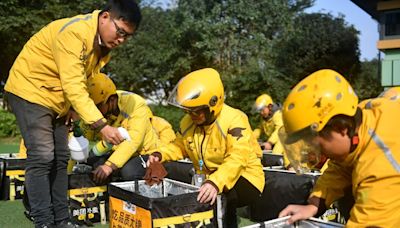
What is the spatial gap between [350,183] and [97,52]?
1.76m

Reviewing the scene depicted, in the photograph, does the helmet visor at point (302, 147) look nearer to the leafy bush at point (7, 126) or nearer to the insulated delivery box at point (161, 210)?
the insulated delivery box at point (161, 210)

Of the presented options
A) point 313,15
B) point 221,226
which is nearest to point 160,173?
point 221,226

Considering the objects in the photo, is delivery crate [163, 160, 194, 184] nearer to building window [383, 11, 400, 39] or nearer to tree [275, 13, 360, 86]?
building window [383, 11, 400, 39]

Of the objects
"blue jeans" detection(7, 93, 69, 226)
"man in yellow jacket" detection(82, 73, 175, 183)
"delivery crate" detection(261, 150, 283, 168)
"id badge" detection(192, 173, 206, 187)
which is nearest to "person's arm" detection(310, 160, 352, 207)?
"id badge" detection(192, 173, 206, 187)

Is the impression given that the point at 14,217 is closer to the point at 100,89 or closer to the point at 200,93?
the point at 100,89

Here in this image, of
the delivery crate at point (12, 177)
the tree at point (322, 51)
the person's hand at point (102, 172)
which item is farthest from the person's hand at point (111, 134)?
the tree at point (322, 51)

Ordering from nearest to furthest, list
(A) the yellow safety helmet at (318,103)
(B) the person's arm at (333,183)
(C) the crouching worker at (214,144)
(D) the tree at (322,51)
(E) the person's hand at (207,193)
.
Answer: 1. (A) the yellow safety helmet at (318,103)
2. (B) the person's arm at (333,183)
3. (E) the person's hand at (207,193)
4. (C) the crouching worker at (214,144)
5. (D) the tree at (322,51)

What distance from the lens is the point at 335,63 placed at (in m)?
17.4

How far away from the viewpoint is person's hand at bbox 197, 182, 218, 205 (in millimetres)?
3002

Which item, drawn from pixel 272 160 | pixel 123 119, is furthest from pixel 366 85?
pixel 123 119

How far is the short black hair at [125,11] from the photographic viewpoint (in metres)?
3.00

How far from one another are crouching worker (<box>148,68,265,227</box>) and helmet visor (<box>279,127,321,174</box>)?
934mm

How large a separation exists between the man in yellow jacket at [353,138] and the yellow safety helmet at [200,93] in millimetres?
1106

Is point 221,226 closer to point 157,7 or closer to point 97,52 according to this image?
point 97,52
